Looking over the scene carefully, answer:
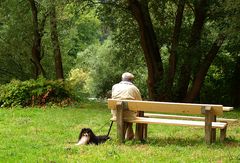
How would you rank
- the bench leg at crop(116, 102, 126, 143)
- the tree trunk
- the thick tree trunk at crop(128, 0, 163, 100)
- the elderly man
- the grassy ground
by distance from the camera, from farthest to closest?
the tree trunk, the thick tree trunk at crop(128, 0, 163, 100), the elderly man, the bench leg at crop(116, 102, 126, 143), the grassy ground

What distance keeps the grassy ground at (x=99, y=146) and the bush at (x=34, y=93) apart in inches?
206

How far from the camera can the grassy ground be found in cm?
758

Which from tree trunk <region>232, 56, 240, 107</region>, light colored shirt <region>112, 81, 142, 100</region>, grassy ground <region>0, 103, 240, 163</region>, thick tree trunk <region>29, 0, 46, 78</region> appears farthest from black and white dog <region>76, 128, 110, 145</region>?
thick tree trunk <region>29, 0, 46, 78</region>

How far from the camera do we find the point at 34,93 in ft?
63.1

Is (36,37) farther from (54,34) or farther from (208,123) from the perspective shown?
(208,123)

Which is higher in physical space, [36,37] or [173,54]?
[36,37]

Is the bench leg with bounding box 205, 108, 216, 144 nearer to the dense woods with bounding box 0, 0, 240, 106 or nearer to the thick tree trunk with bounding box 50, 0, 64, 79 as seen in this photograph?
the dense woods with bounding box 0, 0, 240, 106

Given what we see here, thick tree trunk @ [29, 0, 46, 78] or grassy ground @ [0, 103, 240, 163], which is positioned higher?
thick tree trunk @ [29, 0, 46, 78]

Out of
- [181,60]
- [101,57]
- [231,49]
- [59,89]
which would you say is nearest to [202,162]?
[59,89]

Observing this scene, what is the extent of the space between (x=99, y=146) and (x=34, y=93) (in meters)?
10.9

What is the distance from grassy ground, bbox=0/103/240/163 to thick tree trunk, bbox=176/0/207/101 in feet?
26.1

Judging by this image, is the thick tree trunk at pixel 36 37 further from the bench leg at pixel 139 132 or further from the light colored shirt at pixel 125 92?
the bench leg at pixel 139 132

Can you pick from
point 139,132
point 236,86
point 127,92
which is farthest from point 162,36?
point 139,132

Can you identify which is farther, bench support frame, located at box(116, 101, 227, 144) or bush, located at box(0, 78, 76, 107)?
bush, located at box(0, 78, 76, 107)
